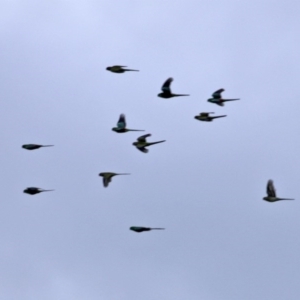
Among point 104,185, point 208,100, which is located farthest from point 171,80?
point 104,185

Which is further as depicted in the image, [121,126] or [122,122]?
[122,122]

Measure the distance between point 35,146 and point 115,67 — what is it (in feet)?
29.0

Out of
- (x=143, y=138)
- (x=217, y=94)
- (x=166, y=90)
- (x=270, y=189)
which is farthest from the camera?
(x=217, y=94)

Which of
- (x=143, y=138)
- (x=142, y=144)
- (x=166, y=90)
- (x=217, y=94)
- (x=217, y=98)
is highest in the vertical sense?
(x=217, y=94)

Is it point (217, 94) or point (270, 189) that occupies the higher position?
point (217, 94)

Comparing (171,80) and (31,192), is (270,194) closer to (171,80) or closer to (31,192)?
(171,80)

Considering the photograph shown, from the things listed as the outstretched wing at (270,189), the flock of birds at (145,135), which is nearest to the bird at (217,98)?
the flock of birds at (145,135)

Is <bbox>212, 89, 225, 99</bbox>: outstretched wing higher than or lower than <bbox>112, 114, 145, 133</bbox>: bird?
higher

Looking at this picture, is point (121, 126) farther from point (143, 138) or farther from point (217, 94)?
point (217, 94)

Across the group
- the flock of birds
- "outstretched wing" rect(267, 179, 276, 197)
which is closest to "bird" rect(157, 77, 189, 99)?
the flock of birds

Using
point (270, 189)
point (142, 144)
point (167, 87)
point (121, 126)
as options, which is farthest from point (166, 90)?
point (270, 189)

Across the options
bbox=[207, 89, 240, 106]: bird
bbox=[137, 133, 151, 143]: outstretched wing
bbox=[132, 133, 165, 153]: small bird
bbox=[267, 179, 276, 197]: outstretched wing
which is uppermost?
bbox=[207, 89, 240, 106]: bird

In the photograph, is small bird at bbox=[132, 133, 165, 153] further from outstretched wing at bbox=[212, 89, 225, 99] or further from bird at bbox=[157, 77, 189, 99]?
outstretched wing at bbox=[212, 89, 225, 99]

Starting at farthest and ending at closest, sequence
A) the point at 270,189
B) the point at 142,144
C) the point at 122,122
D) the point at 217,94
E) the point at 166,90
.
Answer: the point at 217,94 → the point at 122,122 → the point at 166,90 → the point at 142,144 → the point at 270,189
